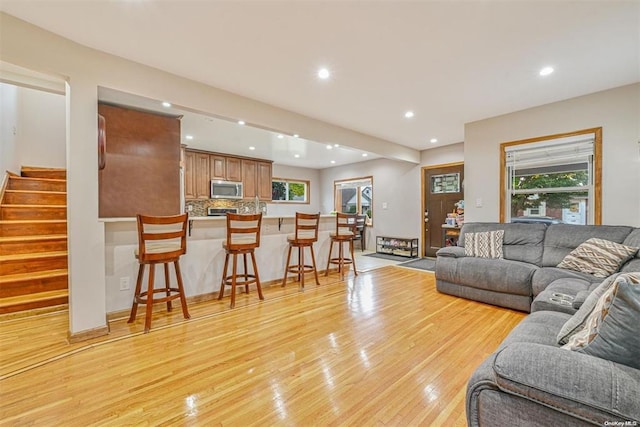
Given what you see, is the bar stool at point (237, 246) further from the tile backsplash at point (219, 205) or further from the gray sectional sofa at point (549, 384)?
the tile backsplash at point (219, 205)

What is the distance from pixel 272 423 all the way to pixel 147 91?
2.92 meters

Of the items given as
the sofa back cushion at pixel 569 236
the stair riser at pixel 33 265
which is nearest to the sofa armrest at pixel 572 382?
the sofa back cushion at pixel 569 236

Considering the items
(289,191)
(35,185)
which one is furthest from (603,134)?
(35,185)

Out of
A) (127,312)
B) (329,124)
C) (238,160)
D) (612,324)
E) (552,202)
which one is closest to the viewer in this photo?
(612,324)

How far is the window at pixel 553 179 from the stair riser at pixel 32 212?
6384 millimetres

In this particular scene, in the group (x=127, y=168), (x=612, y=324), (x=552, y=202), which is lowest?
(x=612, y=324)

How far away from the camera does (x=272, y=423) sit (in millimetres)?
1388

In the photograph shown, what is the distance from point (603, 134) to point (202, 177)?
656 cm

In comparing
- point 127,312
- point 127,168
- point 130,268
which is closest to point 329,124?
point 127,168

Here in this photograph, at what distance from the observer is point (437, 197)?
5.92m

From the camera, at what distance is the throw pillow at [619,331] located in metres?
0.89

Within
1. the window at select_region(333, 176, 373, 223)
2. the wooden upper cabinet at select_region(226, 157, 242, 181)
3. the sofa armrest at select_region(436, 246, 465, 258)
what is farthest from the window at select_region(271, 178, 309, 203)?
the sofa armrest at select_region(436, 246, 465, 258)

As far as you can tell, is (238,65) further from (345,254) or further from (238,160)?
(238,160)

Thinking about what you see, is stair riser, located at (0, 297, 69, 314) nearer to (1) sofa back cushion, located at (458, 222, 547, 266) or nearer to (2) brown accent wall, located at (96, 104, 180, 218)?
(2) brown accent wall, located at (96, 104, 180, 218)
